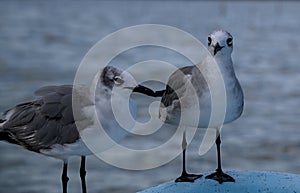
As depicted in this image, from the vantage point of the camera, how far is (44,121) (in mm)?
5410

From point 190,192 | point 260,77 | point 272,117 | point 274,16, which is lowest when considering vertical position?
point 190,192

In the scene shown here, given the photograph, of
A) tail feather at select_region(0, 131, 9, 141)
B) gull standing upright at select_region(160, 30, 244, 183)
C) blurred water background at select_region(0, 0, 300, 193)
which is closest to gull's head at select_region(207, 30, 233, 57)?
gull standing upright at select_region(160, 30, 244, 183)

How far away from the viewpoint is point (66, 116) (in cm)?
534

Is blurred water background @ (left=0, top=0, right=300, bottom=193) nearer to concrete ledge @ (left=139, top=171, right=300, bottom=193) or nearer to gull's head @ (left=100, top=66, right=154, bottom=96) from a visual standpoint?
concrete ledge @ (left=139, top=171, right=300, bottom=193)

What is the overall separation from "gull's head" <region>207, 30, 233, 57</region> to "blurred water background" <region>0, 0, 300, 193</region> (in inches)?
335

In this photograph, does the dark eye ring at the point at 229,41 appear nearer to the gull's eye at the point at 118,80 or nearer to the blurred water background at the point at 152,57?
the gull's eye at the point at 118,80

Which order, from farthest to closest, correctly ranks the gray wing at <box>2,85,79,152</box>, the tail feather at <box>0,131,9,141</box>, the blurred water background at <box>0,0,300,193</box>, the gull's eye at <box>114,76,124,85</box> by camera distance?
the blurred water background at <box>0,0,300,193</box> → the tail feather at <box>0,131,9,141</box> → the gray wing at <box>2,85,79,152</box> → the gull's eye at <box>114,76,124,85</box>

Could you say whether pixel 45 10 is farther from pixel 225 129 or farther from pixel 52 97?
pixel 52 97

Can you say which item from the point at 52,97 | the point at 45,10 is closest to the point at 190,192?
the point at 52,97

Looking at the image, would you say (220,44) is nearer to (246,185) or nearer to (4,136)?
(246,185)

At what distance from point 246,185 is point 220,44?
1.06m

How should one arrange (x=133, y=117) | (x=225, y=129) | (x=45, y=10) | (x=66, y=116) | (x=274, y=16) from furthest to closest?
(x=45, y=10) → (x=274, y=16) → (x=225, y=129) → (x=66, y=116) → (x=133, y=117)

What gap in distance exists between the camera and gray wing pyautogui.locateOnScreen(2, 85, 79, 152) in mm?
5324

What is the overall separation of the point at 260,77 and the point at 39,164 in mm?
9948
